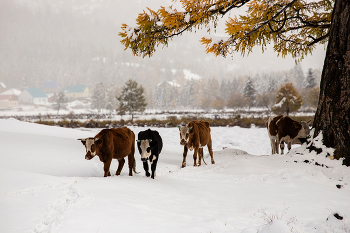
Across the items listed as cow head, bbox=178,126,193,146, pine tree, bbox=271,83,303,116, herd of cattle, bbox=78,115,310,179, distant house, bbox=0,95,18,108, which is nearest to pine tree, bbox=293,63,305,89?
pine tree, bbox=271,83,303,116

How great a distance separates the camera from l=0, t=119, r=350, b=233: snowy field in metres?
3.12

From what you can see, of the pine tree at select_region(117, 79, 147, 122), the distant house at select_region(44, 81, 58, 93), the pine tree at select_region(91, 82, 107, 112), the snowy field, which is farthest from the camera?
the distant house at select_region(44, 81, 58, 93)

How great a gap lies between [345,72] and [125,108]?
35.3 metres

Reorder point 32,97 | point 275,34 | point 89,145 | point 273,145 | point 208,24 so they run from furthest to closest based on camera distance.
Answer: point 32,97
point 273,145
point 275,34
point 208,24
point 89,145

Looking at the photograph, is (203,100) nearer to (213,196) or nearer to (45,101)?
(213,196)

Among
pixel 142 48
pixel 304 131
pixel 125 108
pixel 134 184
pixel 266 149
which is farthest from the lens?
pixel 125 108

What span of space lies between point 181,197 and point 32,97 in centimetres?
14877

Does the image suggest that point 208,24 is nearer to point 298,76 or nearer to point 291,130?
point 291,130

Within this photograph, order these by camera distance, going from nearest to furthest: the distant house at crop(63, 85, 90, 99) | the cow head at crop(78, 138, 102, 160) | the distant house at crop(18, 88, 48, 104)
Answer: the cow head at crop(78, 138, 102, 160) < the distant house at crop(18, 88, 48, 104) < the distant house at crop(63, 85, 90, 99)

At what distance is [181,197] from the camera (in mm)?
4785

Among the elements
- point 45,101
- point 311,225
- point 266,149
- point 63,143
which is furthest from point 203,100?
point 45,101

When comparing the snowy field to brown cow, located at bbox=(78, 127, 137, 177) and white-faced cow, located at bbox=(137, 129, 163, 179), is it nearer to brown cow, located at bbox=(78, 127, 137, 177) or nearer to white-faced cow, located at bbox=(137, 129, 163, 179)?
brown cow, located at bbox=(78, 127, 137, 177)

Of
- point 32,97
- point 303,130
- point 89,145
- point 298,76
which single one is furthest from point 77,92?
point 89,145

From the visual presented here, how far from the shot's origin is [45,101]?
136000mm
